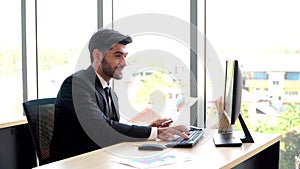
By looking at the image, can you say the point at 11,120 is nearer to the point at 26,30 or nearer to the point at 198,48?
the point at 26,30

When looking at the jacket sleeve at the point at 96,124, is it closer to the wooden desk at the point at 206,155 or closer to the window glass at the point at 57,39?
the wooden desk at the point at 206,155

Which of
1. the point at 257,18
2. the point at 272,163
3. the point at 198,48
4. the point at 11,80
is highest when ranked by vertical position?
the point at 257,18

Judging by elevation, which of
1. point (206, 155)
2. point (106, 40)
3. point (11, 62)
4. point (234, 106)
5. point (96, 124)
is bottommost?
point (206, 155)

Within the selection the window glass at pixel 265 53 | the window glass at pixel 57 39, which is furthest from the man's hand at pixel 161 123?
the window glass at pixel 57 39

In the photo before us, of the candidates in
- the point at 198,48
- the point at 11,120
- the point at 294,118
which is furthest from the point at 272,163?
the point at 11,120

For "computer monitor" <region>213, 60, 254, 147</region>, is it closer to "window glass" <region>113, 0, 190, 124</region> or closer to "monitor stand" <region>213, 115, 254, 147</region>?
"monitor stand" <region>213, 115, 254, 147</region>

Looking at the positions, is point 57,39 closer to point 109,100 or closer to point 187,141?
point 109,100

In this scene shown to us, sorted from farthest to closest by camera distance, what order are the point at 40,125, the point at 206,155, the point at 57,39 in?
the point at 57,39, the point at 40,125, the point at 206,155

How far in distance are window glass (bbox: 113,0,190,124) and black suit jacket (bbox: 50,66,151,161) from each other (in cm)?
88

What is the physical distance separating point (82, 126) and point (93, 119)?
9 centimetres

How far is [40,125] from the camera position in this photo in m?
2.31

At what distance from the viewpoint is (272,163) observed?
234 cm

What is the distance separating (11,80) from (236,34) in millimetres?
2189

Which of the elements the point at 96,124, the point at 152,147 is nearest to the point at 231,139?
the point at 152,147
